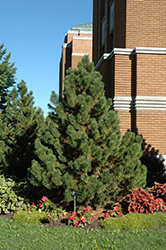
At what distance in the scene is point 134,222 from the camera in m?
5.94

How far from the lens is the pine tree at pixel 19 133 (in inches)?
394

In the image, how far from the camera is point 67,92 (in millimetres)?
7059

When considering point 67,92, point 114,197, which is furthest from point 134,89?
point 114,197

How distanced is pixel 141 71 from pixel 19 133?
5012mm

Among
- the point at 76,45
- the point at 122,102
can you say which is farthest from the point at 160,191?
the point at 76,45

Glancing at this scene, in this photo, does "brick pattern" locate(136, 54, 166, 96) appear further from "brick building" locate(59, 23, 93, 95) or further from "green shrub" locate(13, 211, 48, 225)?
"brick building" locate(59, 23, 93, 95)

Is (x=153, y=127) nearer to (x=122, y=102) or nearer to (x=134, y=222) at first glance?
(x=122, y=102)

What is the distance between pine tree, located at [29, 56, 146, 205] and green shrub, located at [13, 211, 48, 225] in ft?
2.16

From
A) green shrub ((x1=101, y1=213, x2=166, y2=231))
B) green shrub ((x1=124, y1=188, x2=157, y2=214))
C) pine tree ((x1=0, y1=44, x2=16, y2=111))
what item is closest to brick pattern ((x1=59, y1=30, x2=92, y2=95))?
pine tree ((x1=0, y1=44, x2=16, y2=111))

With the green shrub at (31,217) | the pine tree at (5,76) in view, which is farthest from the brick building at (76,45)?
the green shrub at (31,217)

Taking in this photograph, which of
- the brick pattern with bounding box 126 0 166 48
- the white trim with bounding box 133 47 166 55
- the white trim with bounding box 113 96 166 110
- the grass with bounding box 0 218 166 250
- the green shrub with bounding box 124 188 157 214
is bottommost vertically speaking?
the grass with bounding box 0 218 166 250

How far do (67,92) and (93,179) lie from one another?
231cm

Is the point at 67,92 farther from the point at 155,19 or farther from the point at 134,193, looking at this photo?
the point at 155,19

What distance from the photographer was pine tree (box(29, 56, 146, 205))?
6.43 meters
